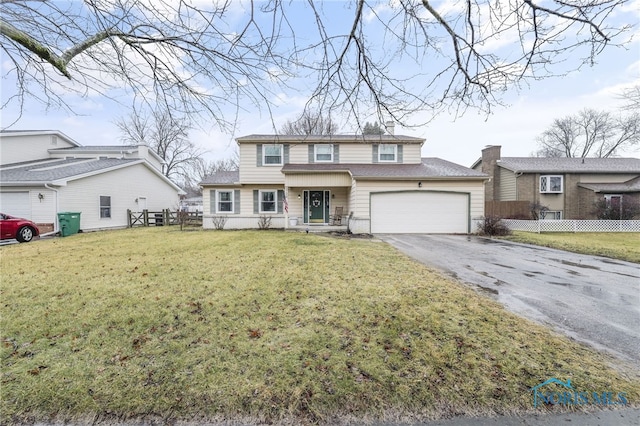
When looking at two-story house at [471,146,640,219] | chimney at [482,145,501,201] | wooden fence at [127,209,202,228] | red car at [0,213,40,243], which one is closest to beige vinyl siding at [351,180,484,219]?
two-story house at [471,146,640,219]

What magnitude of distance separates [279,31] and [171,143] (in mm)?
38136

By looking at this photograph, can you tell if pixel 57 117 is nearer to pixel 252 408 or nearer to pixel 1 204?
pixel 252 408

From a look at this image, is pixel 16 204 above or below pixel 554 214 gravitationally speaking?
above

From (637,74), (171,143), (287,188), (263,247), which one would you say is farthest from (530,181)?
(171,143)

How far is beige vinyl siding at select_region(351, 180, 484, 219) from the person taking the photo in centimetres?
1400

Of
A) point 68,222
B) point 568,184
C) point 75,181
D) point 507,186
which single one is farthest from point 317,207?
point 568,184

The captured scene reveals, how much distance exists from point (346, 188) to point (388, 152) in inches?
132

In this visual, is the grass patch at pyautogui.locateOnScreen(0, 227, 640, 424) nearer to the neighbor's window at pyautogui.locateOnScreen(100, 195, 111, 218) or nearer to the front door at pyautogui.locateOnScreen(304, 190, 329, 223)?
the front door at pyautogui.locateOnScreen(304, 190, 329, 223)

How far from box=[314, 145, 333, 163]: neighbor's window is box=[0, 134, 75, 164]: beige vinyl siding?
19.9m

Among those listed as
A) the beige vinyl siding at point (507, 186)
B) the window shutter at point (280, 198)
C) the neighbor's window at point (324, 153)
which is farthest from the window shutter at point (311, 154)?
the beige vinyl siding at point (507, 186)

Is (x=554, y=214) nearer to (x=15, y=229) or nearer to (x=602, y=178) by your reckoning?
(x=602, y=178)

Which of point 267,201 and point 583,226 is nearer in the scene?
point 583,226

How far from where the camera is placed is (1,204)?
14102 millimetres
